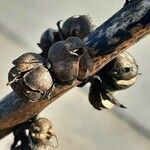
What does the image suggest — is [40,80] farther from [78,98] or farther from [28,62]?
[78,98]

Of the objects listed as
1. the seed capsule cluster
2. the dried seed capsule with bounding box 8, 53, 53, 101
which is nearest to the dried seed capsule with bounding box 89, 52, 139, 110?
the seed capsule cluster

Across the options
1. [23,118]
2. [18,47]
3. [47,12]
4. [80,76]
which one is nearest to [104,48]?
[80,76]

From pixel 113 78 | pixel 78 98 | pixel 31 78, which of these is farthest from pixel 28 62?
pixel 78 98

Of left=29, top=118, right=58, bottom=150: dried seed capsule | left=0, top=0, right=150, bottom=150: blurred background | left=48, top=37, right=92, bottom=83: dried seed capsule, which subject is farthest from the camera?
left=0, top=0, right=150, bottom=150: blurred background

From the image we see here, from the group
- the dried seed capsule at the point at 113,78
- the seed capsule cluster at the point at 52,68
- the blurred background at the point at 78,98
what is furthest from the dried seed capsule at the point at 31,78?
the blurred background at the point at 78,98

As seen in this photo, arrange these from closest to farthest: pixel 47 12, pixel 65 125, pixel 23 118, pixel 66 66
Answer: pixel 66 66 < pixel 23 118 < pixel 65 125 < pixel 47 12

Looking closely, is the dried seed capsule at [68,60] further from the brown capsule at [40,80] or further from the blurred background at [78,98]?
the blurred background at [78,98]

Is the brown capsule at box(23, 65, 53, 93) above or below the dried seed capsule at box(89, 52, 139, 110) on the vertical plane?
above

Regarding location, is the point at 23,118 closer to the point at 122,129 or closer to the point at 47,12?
the point at 122,129

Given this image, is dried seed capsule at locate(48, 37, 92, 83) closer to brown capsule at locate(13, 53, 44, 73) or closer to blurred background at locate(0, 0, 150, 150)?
brown capsule at locate(13, 53, 44, 73)
